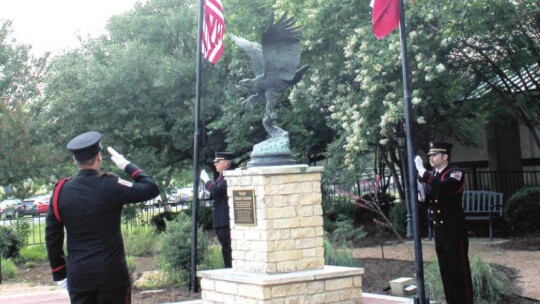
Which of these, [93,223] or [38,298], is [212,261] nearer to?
[38,298]

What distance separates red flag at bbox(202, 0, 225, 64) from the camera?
11.3 m

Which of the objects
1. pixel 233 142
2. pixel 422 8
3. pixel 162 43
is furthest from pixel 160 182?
pixel 422 8

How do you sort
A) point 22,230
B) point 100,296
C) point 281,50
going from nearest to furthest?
1. point 100,296
2. point 281,50
3. point 22,230

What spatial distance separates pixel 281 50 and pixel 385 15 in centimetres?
121

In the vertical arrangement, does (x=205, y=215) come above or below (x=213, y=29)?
below

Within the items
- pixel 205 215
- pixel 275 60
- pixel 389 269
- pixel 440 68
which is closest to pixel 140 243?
pixel 205 215

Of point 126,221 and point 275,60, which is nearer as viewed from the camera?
point 275,60

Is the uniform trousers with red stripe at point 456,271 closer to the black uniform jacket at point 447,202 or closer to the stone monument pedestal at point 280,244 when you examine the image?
the black uniform jacket at point 447,202

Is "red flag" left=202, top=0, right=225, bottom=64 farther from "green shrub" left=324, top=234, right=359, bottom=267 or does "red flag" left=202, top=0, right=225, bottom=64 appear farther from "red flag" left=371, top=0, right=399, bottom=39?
"red flag" left=371, top=0, right=399, bottom=39

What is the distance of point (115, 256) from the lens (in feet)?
17.7

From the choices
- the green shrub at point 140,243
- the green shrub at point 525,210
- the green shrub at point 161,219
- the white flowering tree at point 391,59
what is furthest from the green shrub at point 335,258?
the green shrub at point 161,219

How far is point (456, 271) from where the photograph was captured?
8.34 m

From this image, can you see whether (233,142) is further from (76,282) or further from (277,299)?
(76,282)

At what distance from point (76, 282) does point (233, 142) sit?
13902mm
